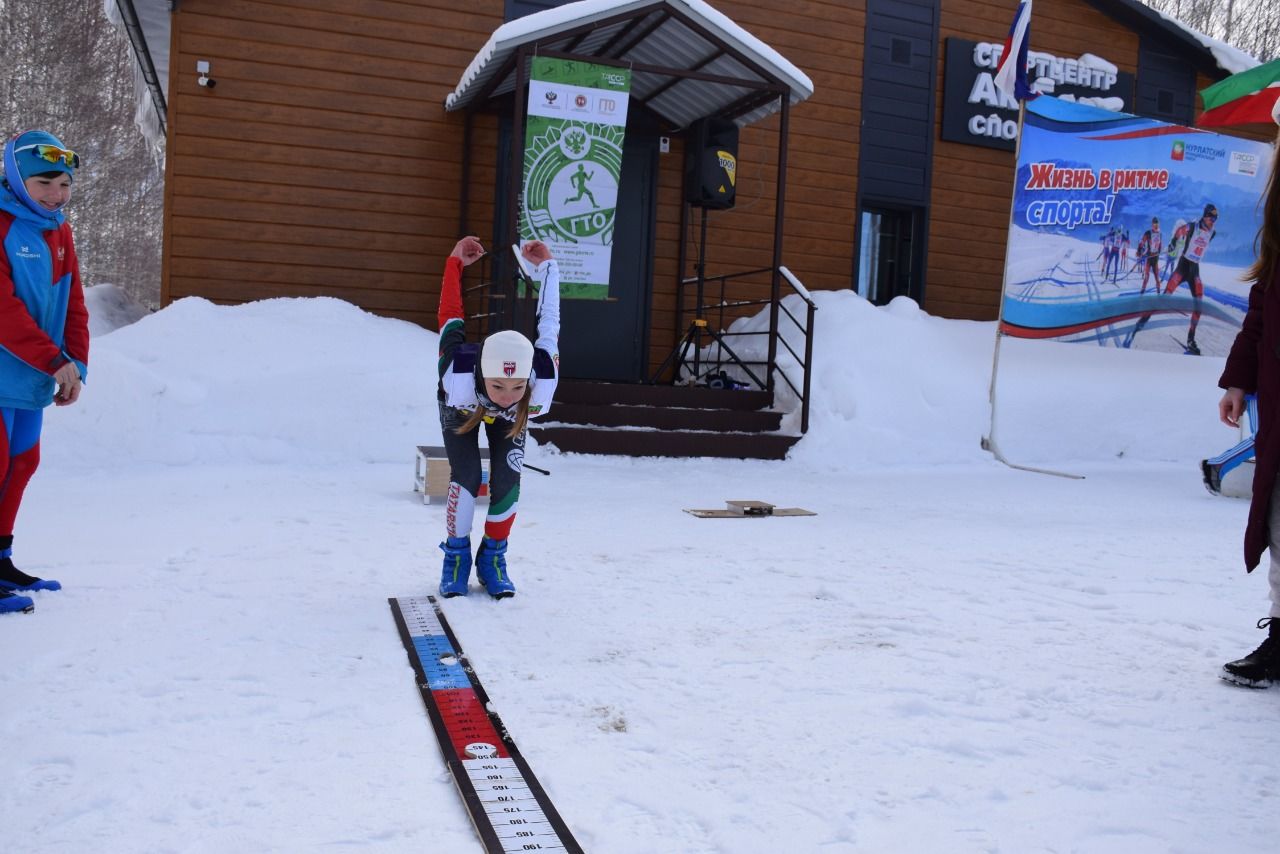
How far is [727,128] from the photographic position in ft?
32.8

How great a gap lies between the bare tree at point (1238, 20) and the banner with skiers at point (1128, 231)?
714 inches

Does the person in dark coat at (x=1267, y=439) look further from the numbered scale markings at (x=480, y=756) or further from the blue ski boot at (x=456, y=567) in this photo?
the blue ski boot at (x=456, y=567)

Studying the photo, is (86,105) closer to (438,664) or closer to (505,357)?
(505,357)

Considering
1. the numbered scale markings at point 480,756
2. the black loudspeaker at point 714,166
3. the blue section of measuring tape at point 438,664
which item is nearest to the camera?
the numbered scale markings at point 480,756

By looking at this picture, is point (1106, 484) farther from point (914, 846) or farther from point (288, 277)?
point (288, 277)

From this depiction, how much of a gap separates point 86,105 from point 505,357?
2583cm

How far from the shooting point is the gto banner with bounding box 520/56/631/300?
830cm

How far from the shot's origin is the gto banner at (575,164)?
8297mm

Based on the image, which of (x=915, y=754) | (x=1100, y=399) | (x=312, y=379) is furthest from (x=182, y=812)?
(x=1100, y=399)

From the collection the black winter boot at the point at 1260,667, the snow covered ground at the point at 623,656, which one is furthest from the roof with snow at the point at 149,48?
the black winter boot at the point at 1260,667

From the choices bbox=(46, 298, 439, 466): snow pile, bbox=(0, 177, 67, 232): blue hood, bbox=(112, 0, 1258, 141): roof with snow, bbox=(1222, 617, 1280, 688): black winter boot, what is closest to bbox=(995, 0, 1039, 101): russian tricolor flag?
bbox=(112, 0, 1258, 141): roof with snow

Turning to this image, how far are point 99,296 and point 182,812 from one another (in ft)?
38.6

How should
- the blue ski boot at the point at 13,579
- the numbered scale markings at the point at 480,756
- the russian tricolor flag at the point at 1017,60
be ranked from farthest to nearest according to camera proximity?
the russian tricolor flag at the point at 1017,60 < the blue ski boot at the point at 13,579 < the numbered scale markings at the point at 480,756

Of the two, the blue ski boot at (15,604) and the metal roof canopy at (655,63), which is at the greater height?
the metal roof canopy at (655,63)
